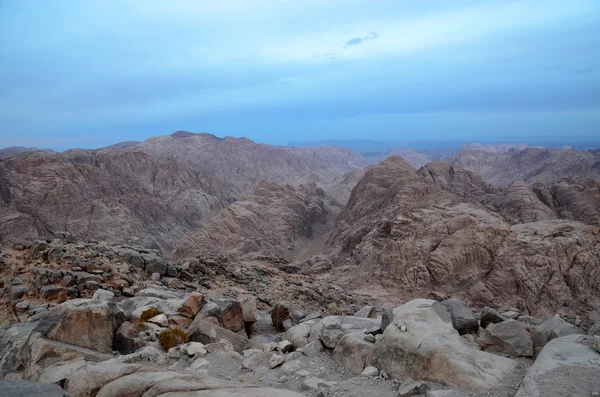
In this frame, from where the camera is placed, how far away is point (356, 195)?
5544 centimetres

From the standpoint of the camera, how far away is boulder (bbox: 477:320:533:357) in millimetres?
9434

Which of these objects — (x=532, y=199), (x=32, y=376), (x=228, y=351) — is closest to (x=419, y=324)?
(x=228, y=351)

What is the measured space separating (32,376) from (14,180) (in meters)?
62.6

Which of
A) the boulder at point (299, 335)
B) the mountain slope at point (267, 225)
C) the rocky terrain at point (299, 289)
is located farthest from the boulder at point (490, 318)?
the mountain slope at point (267, 225)

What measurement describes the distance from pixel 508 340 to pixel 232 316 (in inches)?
282

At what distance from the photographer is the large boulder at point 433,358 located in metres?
7.53

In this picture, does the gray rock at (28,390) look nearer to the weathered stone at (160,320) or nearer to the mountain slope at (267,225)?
the weathered stone at (160,320)

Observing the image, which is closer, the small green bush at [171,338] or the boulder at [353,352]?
the boulder at [353,352]

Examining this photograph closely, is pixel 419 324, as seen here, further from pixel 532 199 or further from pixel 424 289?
pixel 532 199

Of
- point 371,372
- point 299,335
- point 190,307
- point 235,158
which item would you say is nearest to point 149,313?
point 190,307

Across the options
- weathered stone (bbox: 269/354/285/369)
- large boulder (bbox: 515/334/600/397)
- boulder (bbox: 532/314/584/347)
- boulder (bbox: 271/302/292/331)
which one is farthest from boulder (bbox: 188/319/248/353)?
boulder (bbox: 532/314/584/347)

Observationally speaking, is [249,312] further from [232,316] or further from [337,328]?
[337,328]

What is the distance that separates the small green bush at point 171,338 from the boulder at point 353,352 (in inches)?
148

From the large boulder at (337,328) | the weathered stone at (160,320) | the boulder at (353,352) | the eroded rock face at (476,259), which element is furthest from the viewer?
the eroded rock face at (476,259)
